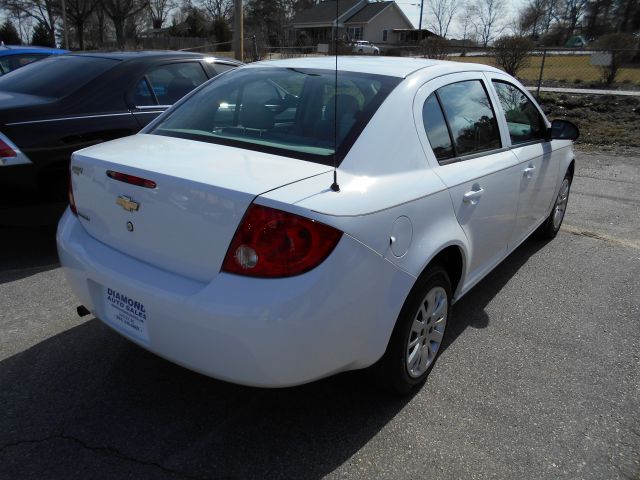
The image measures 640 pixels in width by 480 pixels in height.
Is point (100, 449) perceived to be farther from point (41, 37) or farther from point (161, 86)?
point (41, 37)

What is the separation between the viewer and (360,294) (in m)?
2.08

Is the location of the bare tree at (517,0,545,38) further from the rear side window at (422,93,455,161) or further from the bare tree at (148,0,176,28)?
the rear side window at (422,93,455,161)

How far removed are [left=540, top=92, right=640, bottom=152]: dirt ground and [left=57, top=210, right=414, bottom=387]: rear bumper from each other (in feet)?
33.0

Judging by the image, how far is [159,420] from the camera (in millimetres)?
2479

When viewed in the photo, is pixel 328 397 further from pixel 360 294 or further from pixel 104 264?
pixel 104 264

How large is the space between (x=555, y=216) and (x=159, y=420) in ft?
13.8

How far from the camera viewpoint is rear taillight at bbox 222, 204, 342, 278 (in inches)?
76.9

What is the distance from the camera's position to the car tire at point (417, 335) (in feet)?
8.04

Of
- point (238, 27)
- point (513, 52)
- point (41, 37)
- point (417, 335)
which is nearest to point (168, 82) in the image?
point (417, 335)

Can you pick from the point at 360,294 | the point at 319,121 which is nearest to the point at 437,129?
the point at 319,121

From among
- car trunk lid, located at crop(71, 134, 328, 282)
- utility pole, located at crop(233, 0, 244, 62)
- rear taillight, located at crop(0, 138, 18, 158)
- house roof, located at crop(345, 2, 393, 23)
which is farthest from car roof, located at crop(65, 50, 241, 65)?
house roof, located at crop(345, 2, 393, 23)

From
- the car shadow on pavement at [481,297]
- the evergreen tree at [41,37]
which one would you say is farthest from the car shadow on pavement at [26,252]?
the evergreen tree at [41,37]

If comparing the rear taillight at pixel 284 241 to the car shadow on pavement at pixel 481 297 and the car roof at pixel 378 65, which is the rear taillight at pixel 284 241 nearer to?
the car roof at pixel 378 65

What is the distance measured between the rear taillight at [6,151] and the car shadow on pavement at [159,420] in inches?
64.1
